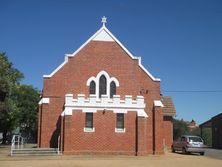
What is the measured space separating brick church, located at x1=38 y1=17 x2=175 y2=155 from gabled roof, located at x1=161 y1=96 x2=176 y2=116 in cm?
742

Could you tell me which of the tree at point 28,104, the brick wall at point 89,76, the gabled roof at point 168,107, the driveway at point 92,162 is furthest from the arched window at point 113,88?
the tree at point 28,104

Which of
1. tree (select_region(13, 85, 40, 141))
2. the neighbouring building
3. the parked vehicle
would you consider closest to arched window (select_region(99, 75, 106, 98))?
the parked vehicle

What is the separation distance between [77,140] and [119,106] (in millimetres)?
4455

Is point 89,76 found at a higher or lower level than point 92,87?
higher

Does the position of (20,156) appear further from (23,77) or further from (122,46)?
(23,77)

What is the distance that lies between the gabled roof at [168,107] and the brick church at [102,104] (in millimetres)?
7416

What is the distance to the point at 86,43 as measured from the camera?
34.6 meters

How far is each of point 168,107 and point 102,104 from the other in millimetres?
14113

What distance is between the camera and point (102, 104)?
99.9ft

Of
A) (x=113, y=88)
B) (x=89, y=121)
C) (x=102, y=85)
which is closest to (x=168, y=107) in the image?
(x=113, y=88)

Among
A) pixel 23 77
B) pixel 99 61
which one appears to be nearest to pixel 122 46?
pixel 99 61

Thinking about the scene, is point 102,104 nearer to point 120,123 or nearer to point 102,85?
point 120,123

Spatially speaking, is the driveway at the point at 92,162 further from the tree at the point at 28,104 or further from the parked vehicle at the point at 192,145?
the tree at the point at 28,104

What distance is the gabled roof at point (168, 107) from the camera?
1634 inches
